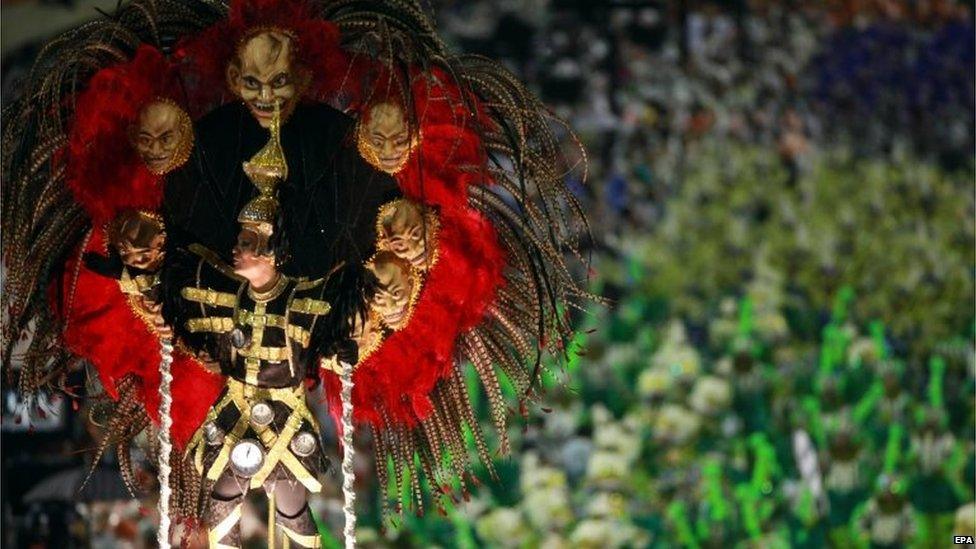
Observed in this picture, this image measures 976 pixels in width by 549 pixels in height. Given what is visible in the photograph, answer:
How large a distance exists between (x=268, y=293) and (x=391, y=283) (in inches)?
5.8

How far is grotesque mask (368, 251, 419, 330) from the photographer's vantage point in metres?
2.13

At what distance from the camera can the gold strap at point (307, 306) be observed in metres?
2.11

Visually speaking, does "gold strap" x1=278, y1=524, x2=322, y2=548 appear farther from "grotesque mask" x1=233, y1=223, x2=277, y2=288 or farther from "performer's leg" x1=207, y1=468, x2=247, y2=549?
"grotesque mask" x1=233, y1=223, x2=277, y2=288

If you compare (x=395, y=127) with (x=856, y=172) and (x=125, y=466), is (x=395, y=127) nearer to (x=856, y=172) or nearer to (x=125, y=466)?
(x=125, y=466)

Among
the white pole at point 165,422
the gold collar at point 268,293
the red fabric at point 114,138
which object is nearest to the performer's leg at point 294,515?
the white pole at point 165,422

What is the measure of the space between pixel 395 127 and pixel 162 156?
28 cm

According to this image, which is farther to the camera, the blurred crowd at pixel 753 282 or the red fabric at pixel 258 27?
the blurred crowd at pixel 753 282

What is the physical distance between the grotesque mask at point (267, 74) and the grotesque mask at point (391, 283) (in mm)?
216

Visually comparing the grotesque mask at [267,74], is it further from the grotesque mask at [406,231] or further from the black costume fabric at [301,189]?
the grotesque mask at [406,231]

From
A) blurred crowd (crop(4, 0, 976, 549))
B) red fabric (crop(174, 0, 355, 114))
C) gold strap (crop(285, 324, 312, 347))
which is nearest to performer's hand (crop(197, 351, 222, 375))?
gold strap (crop(285, 324, 312, 347))

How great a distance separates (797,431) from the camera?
3.84 m

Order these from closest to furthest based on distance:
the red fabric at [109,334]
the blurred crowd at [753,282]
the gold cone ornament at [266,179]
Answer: the gold cone ornament at [266,179] < the red fabric at [109,334] < the blurred crowd at [753,282]

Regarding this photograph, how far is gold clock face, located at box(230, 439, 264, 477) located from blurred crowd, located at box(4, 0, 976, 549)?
159 cm

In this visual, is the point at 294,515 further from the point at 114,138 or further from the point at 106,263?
the point at 114,138
